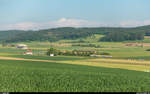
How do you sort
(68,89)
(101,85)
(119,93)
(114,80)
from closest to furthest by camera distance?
(119,93), (68,89), (101,85), (114,80)

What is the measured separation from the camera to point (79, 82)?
28.8m

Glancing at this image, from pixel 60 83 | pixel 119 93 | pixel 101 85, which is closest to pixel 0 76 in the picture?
pixel 60 83

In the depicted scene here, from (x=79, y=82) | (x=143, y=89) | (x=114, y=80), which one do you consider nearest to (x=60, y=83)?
(x=79, y=82)

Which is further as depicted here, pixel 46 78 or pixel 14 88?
pixel 46 78

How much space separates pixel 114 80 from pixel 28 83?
10325 mm

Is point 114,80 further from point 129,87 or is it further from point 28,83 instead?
point 28,83

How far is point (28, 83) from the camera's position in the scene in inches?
1091

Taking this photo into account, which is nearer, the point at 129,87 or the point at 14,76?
the point at 129,87

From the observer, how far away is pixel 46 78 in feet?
101

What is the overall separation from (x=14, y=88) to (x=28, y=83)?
270cm

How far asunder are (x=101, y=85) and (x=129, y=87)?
9.80ft

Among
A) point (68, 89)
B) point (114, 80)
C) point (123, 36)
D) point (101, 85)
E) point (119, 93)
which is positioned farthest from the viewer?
point (123, 36)

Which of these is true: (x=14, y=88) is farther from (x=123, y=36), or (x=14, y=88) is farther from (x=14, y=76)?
(x=123, y=36)

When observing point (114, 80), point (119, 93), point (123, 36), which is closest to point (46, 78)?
point (114, 80)
